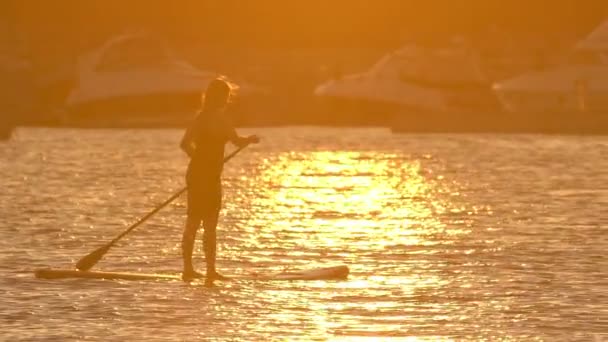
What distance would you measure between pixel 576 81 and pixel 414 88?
209 inches

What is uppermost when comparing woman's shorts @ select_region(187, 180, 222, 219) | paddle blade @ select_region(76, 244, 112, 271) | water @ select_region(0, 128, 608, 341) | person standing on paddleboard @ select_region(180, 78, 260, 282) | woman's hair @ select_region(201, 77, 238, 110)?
woman's hair @ select_region(201, 77, 238, 110)

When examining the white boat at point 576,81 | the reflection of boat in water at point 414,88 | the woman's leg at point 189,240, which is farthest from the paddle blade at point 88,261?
the white boat at point 576,81

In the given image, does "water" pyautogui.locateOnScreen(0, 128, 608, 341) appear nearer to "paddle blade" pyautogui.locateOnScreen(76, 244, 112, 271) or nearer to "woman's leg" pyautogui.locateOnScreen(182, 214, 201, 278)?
"woman's leg" pyautogui.locateOnScreen(182, 214, 201, 278)

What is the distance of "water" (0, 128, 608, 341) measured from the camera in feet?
60.1

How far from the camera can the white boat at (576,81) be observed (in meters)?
69.3

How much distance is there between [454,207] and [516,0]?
76.9 meters

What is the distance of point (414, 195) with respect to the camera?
119 feet

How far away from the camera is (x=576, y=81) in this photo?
2739 inches

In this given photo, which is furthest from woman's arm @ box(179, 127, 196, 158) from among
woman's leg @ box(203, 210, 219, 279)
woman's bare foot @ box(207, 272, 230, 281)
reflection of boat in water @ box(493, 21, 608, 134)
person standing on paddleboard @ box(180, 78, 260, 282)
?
reflection of boat in water @ box(493, 21, 608, 134)

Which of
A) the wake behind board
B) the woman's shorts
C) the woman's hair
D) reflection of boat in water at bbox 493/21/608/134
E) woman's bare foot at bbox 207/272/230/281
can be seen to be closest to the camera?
the woman's hair

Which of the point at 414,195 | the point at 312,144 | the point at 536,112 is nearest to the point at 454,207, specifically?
the point at 414,195

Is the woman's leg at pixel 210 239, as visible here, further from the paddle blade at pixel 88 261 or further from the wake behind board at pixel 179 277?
the paddle blade at pixel 88 261

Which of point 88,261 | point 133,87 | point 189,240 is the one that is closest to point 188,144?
point 189,240

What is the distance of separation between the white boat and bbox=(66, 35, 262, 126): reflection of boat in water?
9697 millimetres
